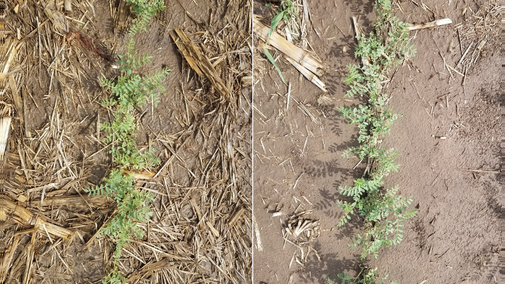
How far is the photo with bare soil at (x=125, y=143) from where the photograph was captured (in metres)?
2.63

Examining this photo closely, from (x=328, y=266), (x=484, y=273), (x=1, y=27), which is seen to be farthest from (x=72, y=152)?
(x=484, y=273)

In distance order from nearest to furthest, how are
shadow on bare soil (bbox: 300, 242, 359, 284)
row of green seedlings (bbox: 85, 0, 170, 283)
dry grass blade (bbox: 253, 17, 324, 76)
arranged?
row of green seedlings (bbox: 85, 0, 170, 283) < dry grass blade (bbox: 253, 17, 324, 76) < shadow on bare soil (bbox: 300, 242, 359, 284)

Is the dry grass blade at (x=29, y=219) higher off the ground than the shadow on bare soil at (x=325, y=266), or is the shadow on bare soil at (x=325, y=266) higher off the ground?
the dry grass blade at (x=29, y=219)

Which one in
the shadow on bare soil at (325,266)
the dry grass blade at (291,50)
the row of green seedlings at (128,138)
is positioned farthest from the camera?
the shadow on bare soil at (325,266)

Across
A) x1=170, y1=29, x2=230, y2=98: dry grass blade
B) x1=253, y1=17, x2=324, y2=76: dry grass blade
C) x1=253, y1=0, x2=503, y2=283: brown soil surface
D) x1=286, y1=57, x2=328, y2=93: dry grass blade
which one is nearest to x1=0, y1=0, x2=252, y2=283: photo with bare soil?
x1=170, y1=29, x2=230, y2=98: dry grass blade

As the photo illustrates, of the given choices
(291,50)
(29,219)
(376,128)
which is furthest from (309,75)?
(29,219)

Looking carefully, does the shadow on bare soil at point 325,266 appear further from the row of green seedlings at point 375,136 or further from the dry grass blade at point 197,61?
the dry grass blade at point 197,61

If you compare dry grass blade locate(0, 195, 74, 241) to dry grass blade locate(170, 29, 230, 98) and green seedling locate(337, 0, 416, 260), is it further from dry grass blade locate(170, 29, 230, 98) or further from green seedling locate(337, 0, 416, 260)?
green seedling locate(337, 0, 416, 260)

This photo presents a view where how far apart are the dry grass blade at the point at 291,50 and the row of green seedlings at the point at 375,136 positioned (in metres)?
0.29

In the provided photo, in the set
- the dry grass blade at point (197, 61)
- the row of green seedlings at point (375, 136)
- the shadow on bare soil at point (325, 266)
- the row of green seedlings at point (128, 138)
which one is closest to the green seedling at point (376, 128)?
the row of green seedlings at point (375, 136)

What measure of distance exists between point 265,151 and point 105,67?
1.53m

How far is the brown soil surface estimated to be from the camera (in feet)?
8.88

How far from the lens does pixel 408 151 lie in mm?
2736

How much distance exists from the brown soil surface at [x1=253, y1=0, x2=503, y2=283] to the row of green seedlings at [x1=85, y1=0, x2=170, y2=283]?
913 millimetres
